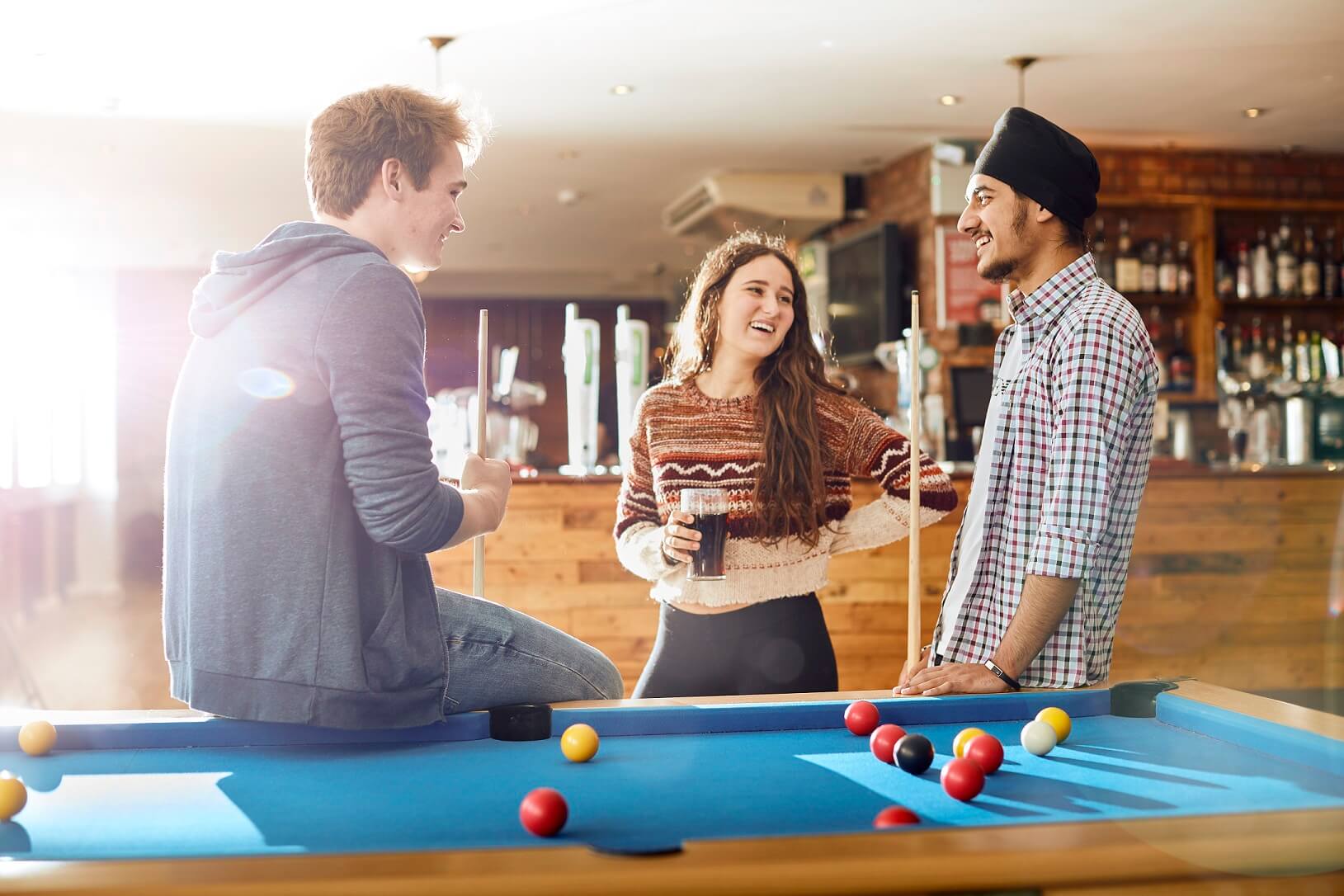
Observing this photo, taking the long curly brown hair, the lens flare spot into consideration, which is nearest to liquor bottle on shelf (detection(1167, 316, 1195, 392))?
the long curly brown hair

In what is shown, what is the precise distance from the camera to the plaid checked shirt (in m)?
1.66

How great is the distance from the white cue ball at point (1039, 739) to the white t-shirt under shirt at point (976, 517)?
438 millimetres

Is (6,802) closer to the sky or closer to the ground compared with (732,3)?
closer to the ground

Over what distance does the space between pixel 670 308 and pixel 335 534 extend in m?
10.7

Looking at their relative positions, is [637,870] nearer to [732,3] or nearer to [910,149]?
[732,3]

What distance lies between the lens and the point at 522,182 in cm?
708

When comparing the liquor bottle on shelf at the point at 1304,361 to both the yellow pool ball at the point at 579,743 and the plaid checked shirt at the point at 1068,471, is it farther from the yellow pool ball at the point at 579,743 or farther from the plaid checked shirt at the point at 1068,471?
the yellow pool ball at the point at 579,743

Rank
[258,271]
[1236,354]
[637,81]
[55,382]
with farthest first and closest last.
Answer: [55,382]
[1236,354]
[637,81]
[258,271]

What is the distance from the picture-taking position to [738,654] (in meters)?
2.13

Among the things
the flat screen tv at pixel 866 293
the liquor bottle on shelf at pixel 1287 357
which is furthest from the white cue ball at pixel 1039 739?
the liquor bottle on shelf at pixel 1287 357

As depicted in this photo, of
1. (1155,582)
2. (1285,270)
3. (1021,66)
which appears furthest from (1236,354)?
(1155,582)

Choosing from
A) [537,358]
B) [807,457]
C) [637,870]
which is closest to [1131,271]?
[807,457]

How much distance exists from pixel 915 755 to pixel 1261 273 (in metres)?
5.80

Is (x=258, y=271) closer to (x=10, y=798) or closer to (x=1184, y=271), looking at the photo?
(x=10, y=798)
